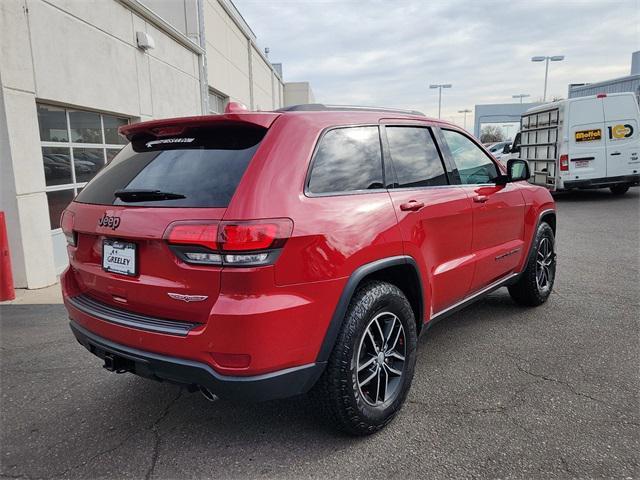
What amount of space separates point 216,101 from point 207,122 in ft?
53.9

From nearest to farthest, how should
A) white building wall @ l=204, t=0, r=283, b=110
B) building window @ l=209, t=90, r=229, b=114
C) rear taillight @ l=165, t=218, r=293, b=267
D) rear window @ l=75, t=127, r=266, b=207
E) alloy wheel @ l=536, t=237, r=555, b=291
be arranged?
rear taillight @ l=165, t=218, r=293, b=267
rear window @ l=75, t=127, r=266, b=207
alloy wheel @ l=536, t=237, r=555, b=291
building window @ l=209, t=90, r=229, b=114
white building wall @ l=204, t=0, r=283, b=110

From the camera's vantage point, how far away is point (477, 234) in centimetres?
364

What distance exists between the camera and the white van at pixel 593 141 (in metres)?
11.7

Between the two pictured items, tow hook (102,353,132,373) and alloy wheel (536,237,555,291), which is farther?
alloy wheel (536,237,555,291)

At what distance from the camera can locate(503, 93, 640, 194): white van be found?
1169 centimetres

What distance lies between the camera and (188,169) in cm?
239

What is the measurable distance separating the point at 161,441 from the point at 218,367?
0.87 m

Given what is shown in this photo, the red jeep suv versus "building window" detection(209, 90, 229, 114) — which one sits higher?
"building window" detection(209, 90, 229, 114)

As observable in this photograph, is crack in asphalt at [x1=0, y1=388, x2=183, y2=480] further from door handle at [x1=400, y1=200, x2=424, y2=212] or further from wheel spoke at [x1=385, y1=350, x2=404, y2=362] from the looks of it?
door handle at [x1=400, y1=200, x2=424, y2=212]

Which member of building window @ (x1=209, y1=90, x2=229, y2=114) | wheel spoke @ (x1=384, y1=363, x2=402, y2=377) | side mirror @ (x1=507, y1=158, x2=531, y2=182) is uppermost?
building window @ (x1=209, y1=90, x2=229, y2=114)

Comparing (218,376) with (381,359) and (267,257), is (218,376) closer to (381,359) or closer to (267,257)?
(267,257)

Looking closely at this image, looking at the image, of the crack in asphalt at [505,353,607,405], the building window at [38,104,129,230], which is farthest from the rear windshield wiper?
the building window at [38,104,129,230]

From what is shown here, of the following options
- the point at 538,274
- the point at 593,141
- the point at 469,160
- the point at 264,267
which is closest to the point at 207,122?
the point at 264,267

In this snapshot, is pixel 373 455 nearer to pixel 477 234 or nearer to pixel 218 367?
pixel 218 367
